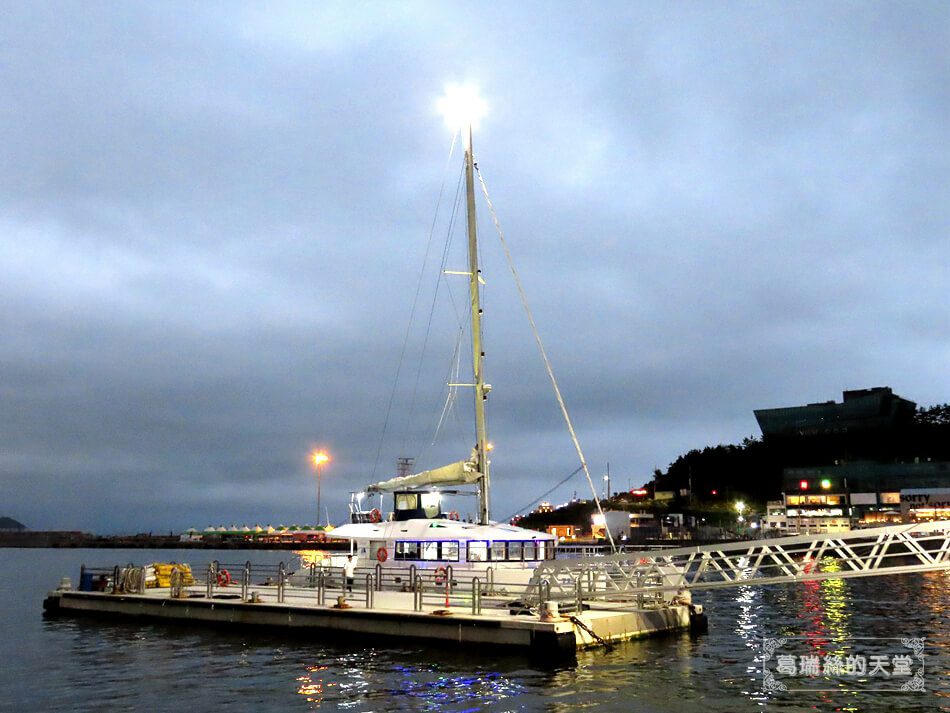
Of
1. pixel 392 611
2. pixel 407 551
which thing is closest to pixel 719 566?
pixel 392 611

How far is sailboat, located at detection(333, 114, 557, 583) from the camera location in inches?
1328

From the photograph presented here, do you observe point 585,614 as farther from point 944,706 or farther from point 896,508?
point 896,508

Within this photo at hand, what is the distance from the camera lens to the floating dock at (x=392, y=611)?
24094mm

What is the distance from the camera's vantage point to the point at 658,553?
24266 millimetres

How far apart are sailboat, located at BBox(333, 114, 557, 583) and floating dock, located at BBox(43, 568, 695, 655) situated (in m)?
1.17

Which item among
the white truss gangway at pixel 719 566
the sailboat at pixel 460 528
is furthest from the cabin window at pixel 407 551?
the white truss gangway at pixel 719 566

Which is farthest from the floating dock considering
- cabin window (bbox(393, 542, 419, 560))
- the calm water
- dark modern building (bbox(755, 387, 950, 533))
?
dark modern building (bbox(755, 387, 950, 533))

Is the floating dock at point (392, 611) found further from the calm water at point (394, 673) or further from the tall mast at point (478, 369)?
the tall mast at point (478, 369)

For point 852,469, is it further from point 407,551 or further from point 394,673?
point 394,673

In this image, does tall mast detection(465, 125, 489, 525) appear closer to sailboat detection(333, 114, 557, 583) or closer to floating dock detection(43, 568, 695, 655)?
sailboat detection(333, 114, 557, 583)

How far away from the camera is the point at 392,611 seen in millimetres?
26781

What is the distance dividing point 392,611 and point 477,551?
295 inches

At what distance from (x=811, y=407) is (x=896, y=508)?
47152mm

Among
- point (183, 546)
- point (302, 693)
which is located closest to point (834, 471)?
point (183, 546)
